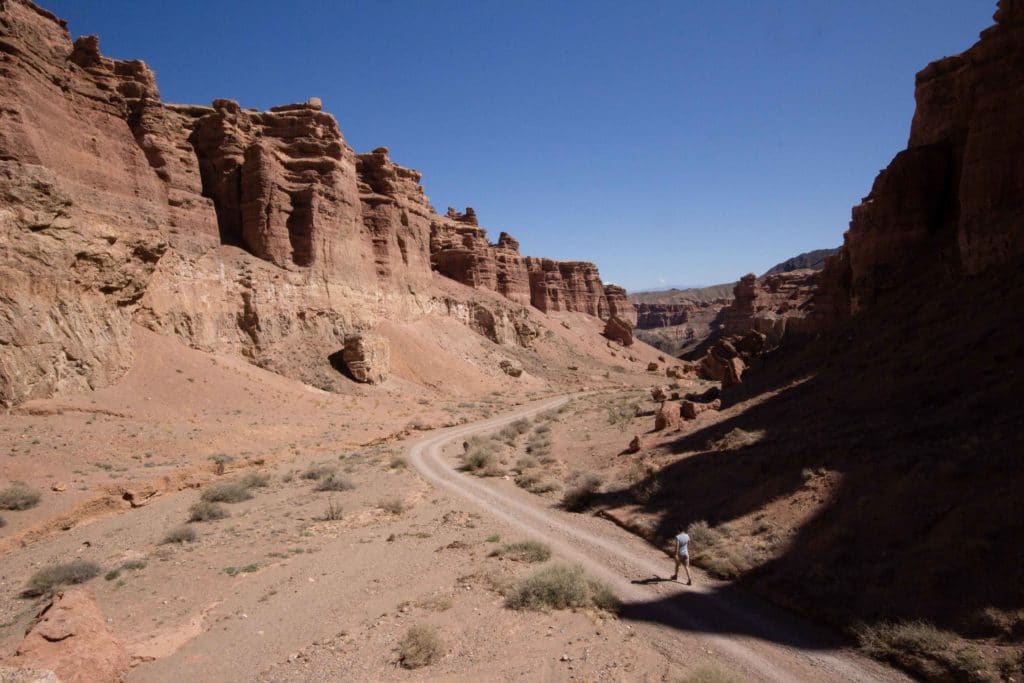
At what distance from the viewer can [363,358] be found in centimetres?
3884

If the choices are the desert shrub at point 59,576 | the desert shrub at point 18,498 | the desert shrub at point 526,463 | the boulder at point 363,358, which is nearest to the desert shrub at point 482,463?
the desert shrub at point 526,463

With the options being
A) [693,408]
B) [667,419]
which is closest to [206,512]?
[667,419]

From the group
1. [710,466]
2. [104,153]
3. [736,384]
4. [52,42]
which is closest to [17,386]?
[104,153]

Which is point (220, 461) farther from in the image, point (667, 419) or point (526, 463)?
point (667, 419)

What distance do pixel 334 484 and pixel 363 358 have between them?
22.5 meters

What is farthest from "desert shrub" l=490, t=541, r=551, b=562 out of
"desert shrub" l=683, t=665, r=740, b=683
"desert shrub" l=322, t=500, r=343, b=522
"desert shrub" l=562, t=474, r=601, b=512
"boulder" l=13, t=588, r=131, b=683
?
"boulder" l=13, t=588, r=131, b=683

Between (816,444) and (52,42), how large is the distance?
4026cm

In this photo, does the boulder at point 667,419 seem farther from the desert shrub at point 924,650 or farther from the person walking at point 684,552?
the desert shrub at point 924,650

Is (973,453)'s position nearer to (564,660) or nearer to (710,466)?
(710,466)

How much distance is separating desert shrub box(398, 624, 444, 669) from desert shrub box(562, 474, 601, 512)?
727 cm

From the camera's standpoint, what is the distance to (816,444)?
41.3 feet

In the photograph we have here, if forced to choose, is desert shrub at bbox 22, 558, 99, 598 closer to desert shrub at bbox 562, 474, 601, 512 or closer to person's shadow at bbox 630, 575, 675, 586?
person's shadow at bbox 630, 575, 675, 586

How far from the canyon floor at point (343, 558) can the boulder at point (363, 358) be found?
1304 cm

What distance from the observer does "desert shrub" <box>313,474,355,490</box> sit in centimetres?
1709
